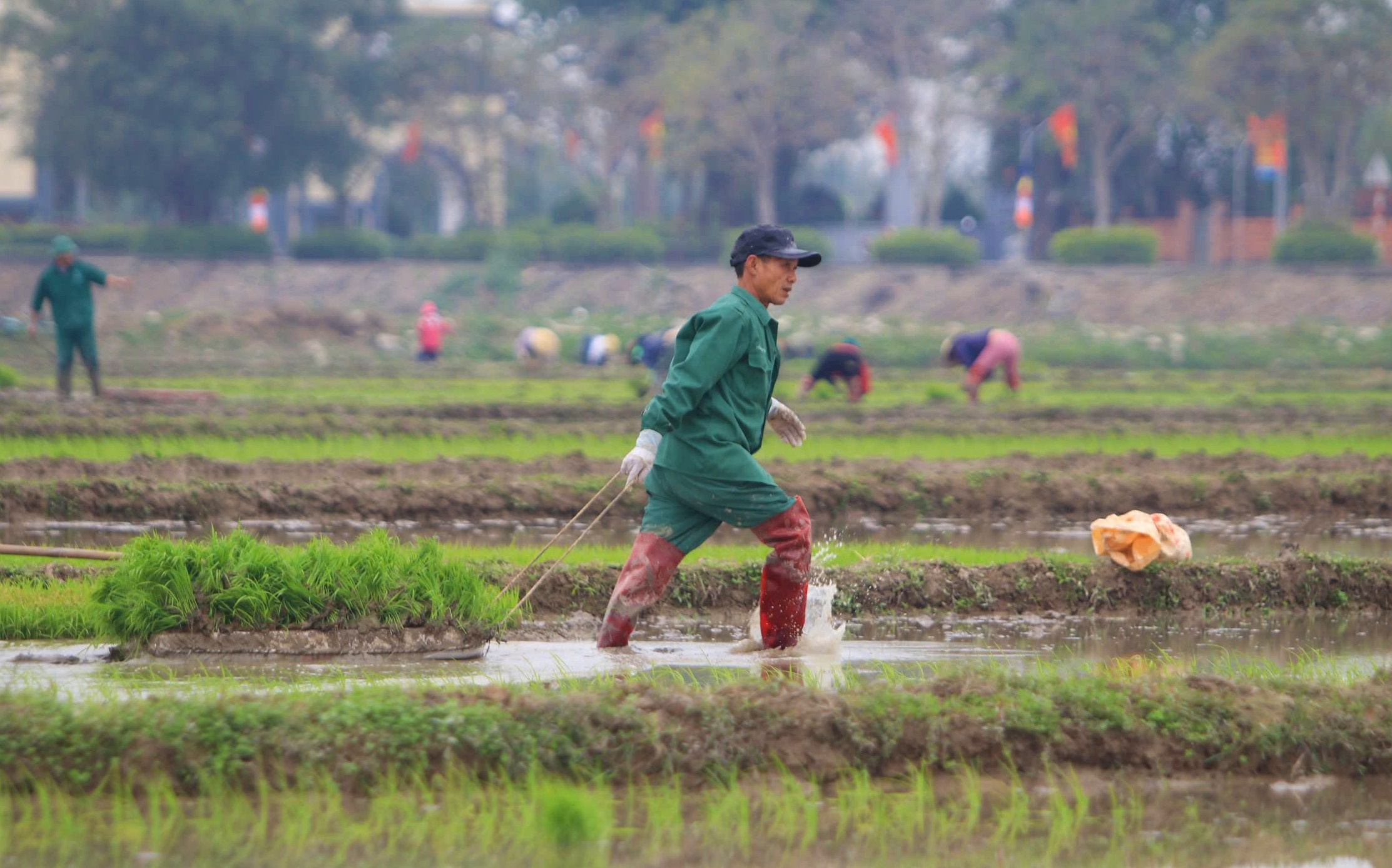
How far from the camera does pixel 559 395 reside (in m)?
20.8

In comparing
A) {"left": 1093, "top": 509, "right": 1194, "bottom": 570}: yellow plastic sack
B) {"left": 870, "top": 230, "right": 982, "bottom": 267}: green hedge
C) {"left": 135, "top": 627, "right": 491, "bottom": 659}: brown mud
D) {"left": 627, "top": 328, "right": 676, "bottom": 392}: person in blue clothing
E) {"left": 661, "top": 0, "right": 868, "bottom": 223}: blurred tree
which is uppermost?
{"left": 661, "top": 0, "right": 868, "bottom": 223}: blurred tree

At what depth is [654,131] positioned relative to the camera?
47812 mm

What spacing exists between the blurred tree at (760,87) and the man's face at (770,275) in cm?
3938

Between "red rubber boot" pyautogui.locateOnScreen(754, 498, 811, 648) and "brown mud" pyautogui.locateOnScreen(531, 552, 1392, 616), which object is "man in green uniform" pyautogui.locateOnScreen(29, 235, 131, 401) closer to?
"brown mud" pyautogui.locateOnScreen(531, 552, 1392, 616)

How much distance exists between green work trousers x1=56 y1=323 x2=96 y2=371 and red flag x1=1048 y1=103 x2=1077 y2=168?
31.3 metres

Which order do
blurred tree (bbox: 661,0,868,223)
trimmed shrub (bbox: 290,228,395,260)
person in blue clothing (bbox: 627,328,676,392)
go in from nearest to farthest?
1. person in blue clothing (bbox: 627,328,676,392)
2. blurred tree (bbox: 661,0,868,223)
3. trimmed shrub (bbox: 290,228,395,260)

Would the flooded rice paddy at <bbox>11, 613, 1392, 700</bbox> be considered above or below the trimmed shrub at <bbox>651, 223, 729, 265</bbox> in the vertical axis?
below

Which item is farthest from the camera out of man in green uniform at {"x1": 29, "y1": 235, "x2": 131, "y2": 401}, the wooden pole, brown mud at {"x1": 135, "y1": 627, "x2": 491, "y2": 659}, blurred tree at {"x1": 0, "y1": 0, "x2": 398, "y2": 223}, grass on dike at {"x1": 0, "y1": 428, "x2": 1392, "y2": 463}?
blurred tree at {"x1": 0, "y1": 0, "x2": 398, "y2": 223}

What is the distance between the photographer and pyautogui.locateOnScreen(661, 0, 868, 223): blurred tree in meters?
45.0

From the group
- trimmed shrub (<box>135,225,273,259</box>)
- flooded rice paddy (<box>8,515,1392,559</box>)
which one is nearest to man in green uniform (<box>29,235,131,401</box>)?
flooded rice paddy (<box>8,515,1392,559</box>)

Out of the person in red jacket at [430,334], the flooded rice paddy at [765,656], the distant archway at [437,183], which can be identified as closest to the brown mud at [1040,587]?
the flooded rice paddy at [765,656]

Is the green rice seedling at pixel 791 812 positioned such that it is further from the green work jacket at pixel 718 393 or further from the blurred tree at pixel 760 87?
the blurred tree at pixel 760 87

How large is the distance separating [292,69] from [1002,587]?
39790mm

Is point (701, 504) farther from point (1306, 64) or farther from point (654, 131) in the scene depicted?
point (654, 131)
